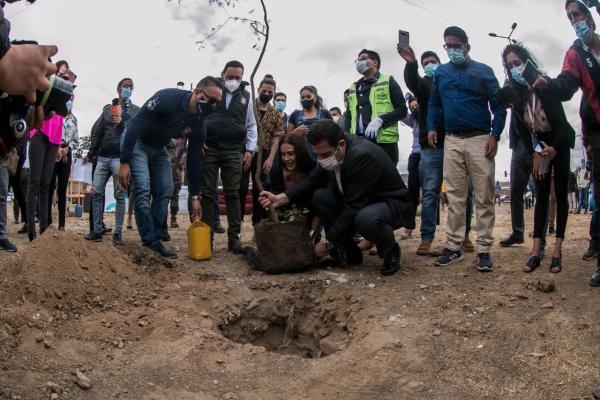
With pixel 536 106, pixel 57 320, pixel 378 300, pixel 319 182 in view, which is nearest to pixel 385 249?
pixel 378 300

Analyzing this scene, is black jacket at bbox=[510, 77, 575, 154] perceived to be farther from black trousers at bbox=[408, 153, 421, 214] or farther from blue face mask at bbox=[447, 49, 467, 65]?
black trousers at bbox=[408, 153, 421, 214]

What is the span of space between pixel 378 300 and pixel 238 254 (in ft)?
6.01

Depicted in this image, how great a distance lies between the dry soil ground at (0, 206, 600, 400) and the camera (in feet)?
9.64

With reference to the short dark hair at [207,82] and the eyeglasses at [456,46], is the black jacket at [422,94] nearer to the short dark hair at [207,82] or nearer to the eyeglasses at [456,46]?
the eyeglasses at [456,46]

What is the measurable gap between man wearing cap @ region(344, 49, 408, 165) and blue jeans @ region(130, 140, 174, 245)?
Result: 2.00 meters

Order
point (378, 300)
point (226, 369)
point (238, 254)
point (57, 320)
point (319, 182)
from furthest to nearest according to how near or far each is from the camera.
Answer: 1. point (238, 254)
2. point (319, 182)
3. point (378, 300)
4. point (57, 320)
5. point (226, 369)

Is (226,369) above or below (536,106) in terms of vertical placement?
below

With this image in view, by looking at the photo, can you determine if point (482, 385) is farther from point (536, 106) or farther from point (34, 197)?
point (34, 197)

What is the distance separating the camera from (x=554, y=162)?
4.32m

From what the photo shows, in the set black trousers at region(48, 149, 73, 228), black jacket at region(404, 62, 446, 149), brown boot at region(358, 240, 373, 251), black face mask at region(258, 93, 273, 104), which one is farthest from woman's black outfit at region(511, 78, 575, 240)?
black trousers at region(48, 149, 73, 228)

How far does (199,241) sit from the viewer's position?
16.5 feet

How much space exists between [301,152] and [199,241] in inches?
51.3

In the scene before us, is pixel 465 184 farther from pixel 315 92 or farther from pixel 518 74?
pixel 315 92

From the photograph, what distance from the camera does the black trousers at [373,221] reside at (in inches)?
169
